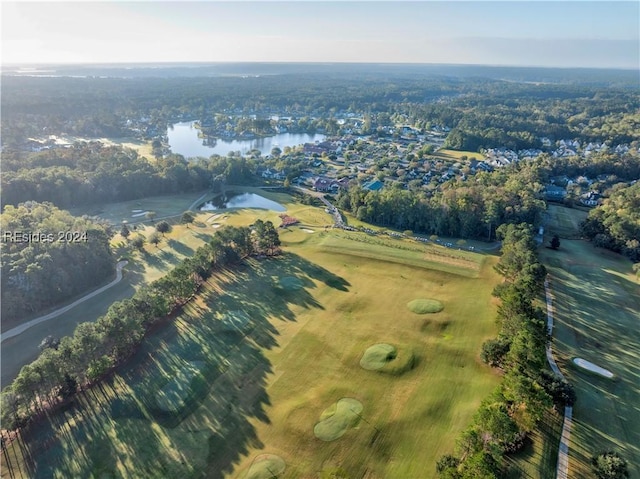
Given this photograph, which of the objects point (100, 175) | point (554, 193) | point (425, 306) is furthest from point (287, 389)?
point (554, 193)

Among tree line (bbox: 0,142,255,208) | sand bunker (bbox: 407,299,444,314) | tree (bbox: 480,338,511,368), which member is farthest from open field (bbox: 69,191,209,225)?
tree (bbox: 480,338,511,368)

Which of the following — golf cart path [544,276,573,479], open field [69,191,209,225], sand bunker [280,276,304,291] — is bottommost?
open field [69,191,209,225]

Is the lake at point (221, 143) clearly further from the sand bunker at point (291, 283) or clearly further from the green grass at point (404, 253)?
the sand bunker at point (291, 283)

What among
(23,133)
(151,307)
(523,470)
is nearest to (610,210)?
(523,470)

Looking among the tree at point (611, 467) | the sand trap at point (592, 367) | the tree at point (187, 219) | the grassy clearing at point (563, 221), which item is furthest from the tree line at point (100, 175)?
the tree at point (611, 467)

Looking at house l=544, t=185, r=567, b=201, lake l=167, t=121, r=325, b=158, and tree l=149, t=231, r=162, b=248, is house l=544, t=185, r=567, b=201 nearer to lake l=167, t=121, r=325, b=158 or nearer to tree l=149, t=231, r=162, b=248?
tree l=149, t=231, r=162, b=248

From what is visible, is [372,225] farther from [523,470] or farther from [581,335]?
[523,470]

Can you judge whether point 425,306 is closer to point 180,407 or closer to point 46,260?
point 180,407
